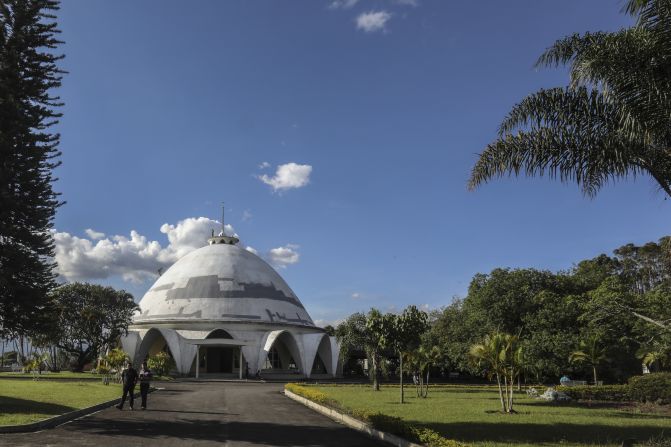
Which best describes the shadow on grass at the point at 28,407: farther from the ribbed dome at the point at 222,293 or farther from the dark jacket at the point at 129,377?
the ribbed dome at the point at 222,293

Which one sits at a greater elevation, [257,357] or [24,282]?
[24,282]

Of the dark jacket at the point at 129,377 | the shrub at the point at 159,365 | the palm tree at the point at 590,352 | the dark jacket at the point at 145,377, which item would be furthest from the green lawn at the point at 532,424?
the shrub at the point at 159,365

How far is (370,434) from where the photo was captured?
13586mm

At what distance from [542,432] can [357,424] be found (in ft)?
15.7

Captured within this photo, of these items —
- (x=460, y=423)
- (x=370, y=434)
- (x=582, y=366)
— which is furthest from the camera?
(x=582, y=366)

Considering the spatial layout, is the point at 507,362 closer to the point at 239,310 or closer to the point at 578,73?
the point at 578,73

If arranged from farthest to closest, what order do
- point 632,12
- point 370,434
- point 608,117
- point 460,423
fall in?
point 460,423, point 370,434, point 608,117, point 632,12

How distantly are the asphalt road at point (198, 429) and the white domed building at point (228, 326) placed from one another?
33537 mm

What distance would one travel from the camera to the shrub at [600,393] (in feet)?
88.2

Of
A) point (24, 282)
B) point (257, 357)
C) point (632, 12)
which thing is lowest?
point (257, 357)

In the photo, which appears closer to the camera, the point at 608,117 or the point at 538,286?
the point at 608,117

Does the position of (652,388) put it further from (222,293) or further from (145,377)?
(222,293)

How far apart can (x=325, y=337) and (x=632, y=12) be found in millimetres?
51590

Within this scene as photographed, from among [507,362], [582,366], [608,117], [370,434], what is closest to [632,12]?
[608,117]
